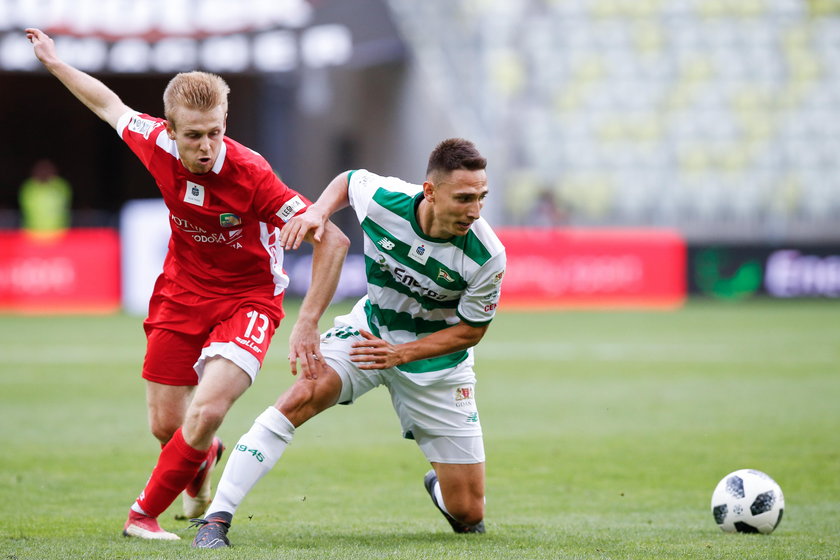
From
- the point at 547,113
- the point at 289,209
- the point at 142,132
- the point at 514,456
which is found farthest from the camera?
the point at 547,113

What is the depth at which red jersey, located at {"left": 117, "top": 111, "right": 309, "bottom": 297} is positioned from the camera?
18.1ft

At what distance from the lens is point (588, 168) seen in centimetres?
2653

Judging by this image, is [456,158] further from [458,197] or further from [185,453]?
[185,453]


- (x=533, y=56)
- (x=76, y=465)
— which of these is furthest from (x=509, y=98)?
(x=76, y=465)

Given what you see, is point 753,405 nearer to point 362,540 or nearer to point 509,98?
point 362,540

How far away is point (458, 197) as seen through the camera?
5168 millimetres

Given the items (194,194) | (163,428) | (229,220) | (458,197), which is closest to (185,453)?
(163,428)

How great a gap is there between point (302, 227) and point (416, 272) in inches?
25.7

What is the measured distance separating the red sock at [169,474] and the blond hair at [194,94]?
1511 millimetres

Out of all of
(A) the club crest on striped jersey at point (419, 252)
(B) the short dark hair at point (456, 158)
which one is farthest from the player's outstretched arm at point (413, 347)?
(B) the short dark hair at point (456, 158)

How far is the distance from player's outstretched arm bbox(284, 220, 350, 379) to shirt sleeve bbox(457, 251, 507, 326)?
618 millimetres

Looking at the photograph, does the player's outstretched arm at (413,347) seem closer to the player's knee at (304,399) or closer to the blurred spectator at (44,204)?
the player's knee at (304,399)

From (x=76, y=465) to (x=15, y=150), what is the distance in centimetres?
2459

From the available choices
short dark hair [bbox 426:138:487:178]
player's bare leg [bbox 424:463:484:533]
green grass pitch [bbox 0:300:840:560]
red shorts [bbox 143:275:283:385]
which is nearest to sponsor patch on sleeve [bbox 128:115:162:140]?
red shorts [bbox 143:275:283:385]
